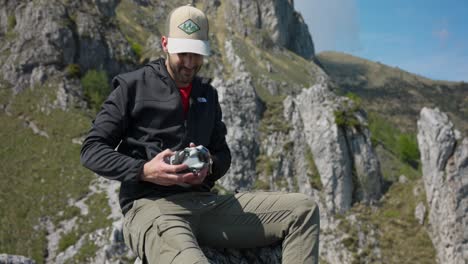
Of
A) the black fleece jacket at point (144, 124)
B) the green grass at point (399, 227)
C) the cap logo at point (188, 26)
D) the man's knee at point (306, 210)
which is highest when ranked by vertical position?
the cap logo at point (188, 26)

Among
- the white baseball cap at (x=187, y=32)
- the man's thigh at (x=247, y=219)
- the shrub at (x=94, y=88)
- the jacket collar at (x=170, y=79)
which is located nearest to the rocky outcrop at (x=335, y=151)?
the shrub at (x=94, y=88)

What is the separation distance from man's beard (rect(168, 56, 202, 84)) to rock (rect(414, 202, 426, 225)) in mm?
31705

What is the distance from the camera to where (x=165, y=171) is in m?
3.71

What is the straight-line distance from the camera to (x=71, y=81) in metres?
42.8

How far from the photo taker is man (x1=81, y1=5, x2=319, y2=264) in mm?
4105

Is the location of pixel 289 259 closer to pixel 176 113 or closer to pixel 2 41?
pixel 176 113

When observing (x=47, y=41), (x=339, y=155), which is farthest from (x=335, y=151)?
(x=47, y=41)

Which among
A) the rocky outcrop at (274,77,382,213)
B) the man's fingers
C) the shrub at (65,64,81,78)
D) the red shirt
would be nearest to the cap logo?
the red shirt

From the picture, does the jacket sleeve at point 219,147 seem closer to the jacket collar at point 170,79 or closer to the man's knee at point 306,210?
the jacket collar at point 170,79

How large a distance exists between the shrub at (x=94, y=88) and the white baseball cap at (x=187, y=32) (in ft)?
128

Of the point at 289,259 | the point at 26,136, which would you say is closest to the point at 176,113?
the point at 289,259

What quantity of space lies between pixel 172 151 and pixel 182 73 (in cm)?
91

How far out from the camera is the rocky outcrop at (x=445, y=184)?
28.6 meters

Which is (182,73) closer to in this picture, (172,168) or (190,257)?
(172,168)
